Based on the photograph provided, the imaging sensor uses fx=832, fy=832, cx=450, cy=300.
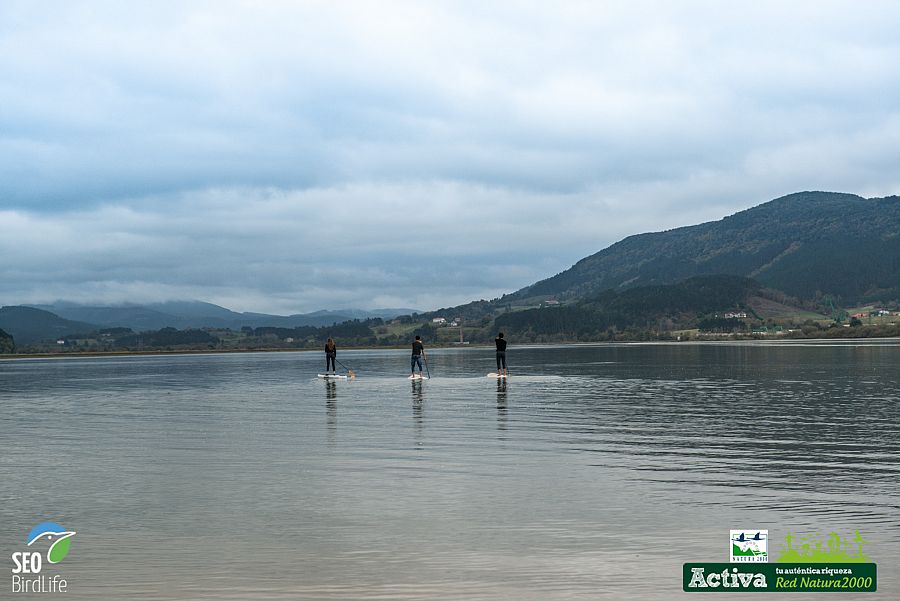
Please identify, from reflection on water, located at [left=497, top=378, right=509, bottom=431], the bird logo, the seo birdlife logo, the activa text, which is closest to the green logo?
the activa text

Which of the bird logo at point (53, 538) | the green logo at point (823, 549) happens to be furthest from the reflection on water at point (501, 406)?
the bird logo at point (53, 538)

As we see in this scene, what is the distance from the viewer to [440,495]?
534 inches

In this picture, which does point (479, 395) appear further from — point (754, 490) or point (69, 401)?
point (754, 490)

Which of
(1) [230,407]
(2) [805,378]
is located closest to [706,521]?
(1) [230,407]

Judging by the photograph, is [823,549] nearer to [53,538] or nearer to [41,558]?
[41,558]

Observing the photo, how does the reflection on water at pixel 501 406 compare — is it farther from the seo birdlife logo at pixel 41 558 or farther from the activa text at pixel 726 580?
the activa text at pixel 726 580

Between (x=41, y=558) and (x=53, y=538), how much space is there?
86 cm

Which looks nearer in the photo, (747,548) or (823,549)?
(747,548)

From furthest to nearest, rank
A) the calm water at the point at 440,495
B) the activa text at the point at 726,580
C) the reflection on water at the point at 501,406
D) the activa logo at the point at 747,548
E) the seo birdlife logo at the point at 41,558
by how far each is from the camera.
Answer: the reflection on water at the point at 501,406, the activa logo at the point at 747,548, the calm water at the point at 440,495, the seo birdlife logo at the point at 41,558, the activa text at the point at 726,580

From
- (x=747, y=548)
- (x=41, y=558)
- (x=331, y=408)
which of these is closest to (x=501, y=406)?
(x=331, y=408)

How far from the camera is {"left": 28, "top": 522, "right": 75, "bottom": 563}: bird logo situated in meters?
10.2

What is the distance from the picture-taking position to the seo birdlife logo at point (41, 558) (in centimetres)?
909

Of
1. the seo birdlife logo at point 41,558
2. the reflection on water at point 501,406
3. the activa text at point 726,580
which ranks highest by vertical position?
the seo birdlife logo at point 41,558

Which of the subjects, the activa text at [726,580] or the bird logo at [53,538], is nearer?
the activa text at [726,580]
